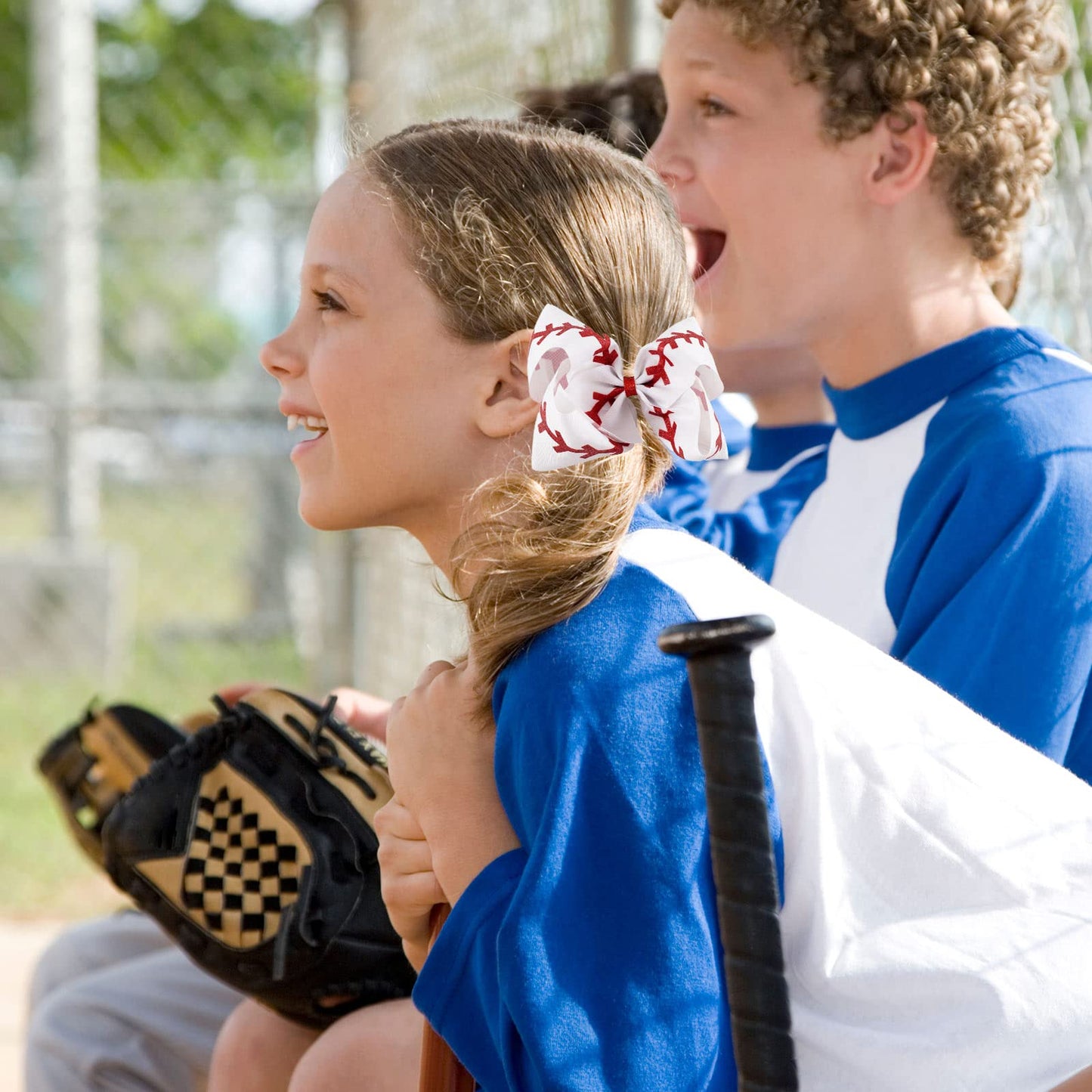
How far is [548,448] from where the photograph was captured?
135 cm

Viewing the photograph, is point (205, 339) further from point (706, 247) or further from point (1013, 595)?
point (1013, 595)

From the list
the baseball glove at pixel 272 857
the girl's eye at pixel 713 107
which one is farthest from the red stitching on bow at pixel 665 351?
the girl's eye at pixel 713 107

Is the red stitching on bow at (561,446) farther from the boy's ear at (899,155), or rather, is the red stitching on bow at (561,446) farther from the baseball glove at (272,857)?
the boy's ear at (899,155)

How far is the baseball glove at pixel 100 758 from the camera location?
80.0 inches

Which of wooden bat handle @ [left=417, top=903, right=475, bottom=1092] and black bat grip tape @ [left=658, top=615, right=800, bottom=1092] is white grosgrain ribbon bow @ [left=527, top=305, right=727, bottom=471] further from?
wooden bat handle @ [left=417, top=903, right=475, bottom=1092]

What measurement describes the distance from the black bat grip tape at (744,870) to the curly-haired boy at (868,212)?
73 cm

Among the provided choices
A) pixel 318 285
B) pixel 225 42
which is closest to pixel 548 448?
pixel 318 285

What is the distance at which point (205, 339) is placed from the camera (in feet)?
38.7

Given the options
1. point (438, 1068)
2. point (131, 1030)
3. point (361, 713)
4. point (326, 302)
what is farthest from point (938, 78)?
point (131, 1030)

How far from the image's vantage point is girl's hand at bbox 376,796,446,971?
1364mm

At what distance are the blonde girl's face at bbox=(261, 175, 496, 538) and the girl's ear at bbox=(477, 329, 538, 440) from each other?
0.02 m

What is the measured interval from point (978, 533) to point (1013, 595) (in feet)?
0.34

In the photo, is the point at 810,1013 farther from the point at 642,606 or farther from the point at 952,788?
the point at 642,606

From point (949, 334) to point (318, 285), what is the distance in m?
0.84
